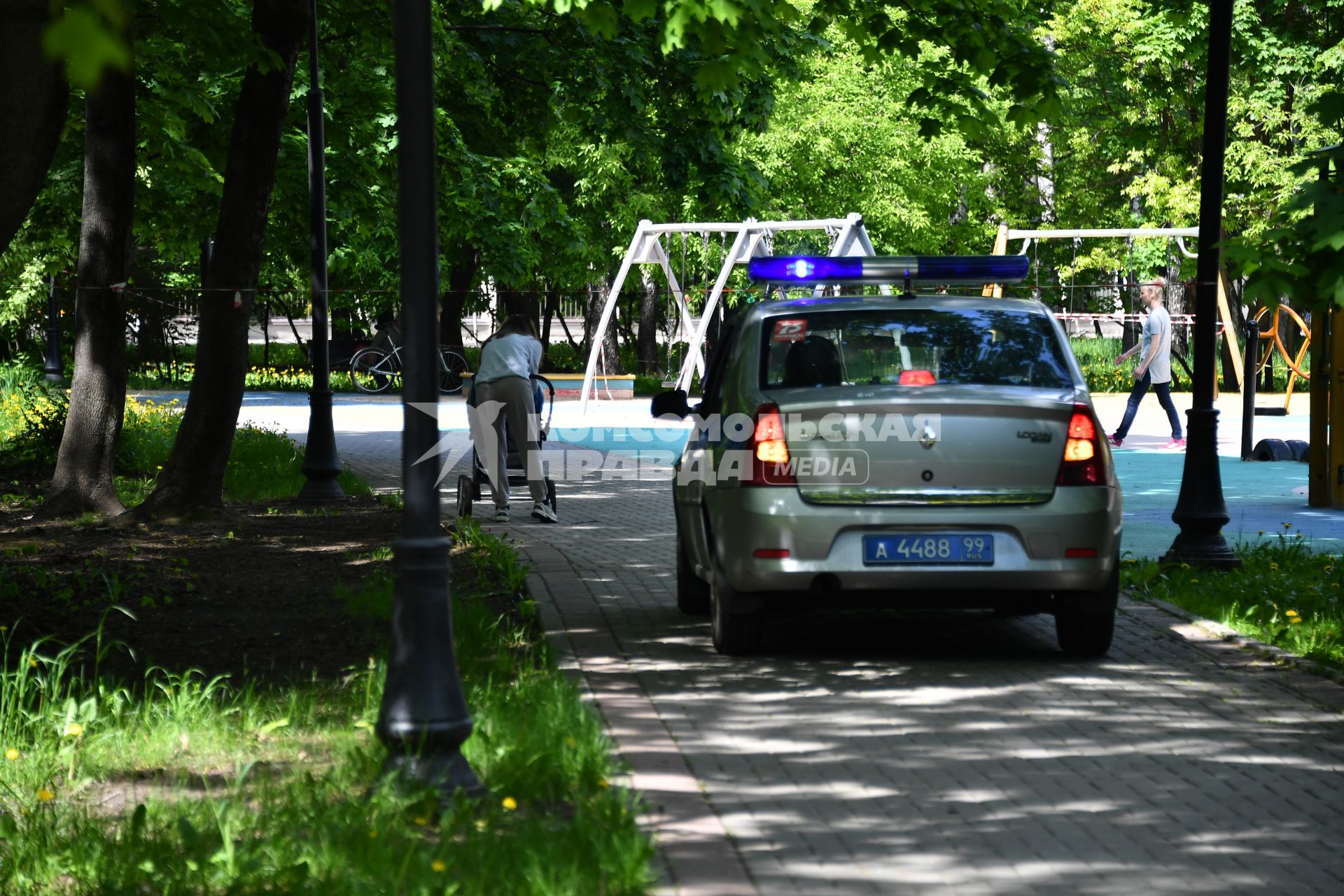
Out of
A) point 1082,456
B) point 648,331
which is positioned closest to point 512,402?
point 1082,456

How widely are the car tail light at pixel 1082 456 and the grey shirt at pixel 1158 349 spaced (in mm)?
14000

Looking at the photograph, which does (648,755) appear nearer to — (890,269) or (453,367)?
(890,269)

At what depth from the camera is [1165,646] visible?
8.34 metres

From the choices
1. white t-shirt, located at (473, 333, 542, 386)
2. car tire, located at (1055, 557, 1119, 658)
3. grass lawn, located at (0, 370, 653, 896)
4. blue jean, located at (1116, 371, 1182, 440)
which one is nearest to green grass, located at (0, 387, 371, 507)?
white t-shirt, located at (473, 333, 542, 386)

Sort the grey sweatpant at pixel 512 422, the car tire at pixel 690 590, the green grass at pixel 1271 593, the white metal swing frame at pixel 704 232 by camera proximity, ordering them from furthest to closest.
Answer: the white metal swing frame at pixel 704 232
the grey sweatpant at pixel 512 422
the car tire at pixel 690 590
the green grass at pixel 1271 593

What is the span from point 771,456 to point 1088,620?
5.40ft

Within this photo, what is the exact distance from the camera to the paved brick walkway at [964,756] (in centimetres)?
479

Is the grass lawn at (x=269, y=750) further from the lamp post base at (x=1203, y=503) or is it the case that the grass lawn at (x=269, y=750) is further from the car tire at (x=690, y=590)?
the lamp post base at (x=1203, y=503)

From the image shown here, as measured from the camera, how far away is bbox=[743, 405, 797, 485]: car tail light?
759 centimetres

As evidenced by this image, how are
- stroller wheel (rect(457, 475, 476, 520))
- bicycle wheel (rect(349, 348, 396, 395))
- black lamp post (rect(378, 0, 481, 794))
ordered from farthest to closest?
bicycle wheel (rect(349, 348, 396, 395)) < stroller wheel (rect(457, 475, 476, 520)) < black lamp post (rect(378, 0, 481, 794))

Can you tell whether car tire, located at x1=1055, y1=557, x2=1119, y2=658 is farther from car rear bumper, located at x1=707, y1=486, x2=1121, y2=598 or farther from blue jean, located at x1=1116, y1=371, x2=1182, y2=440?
blue jean, located at x1=1116, y1=371, x2=1182, y2=440

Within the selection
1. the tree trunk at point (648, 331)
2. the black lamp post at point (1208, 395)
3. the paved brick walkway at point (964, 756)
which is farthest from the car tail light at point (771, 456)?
the tree trunk at point (648, 331)

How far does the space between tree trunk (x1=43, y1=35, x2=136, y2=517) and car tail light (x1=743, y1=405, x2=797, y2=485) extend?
753cm

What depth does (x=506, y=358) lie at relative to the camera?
14219mm
